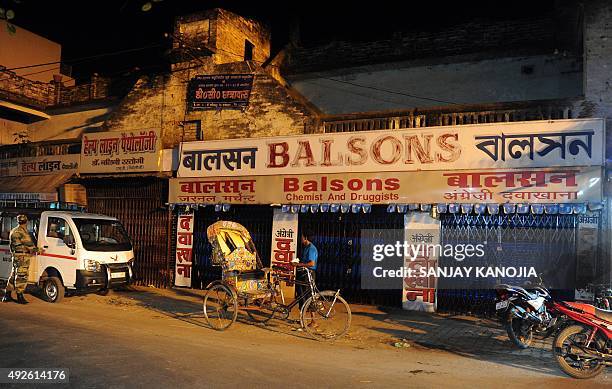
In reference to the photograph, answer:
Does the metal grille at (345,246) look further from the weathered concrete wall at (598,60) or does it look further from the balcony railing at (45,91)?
the balcony railing at (45,91)

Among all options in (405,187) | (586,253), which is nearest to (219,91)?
(405,187)

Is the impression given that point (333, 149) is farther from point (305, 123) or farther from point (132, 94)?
point (132, 94)

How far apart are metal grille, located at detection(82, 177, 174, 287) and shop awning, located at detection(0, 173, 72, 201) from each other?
147 cm

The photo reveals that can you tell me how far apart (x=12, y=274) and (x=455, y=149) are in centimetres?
960

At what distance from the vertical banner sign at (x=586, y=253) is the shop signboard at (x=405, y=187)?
0.59 meters

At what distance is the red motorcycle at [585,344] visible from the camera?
6.18 m

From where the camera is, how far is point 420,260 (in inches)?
423

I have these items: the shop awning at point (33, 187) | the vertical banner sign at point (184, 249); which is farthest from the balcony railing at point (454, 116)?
the shop awning at point (33, 187)

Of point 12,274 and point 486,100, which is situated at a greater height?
point 486,100

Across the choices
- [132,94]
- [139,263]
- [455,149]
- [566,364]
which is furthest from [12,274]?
[566,364]

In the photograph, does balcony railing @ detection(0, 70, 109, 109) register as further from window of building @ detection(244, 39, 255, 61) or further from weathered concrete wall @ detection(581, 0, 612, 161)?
weathered concrete wall @ detection(581, 0, 612, 161)

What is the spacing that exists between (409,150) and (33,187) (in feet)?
38.3

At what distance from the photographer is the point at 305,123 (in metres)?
12.1

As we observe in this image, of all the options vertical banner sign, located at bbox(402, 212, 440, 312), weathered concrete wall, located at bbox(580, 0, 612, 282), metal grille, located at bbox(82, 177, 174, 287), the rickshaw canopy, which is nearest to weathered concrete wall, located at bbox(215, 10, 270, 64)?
metal grille, located at bbox(82, 177, 174, 287)
